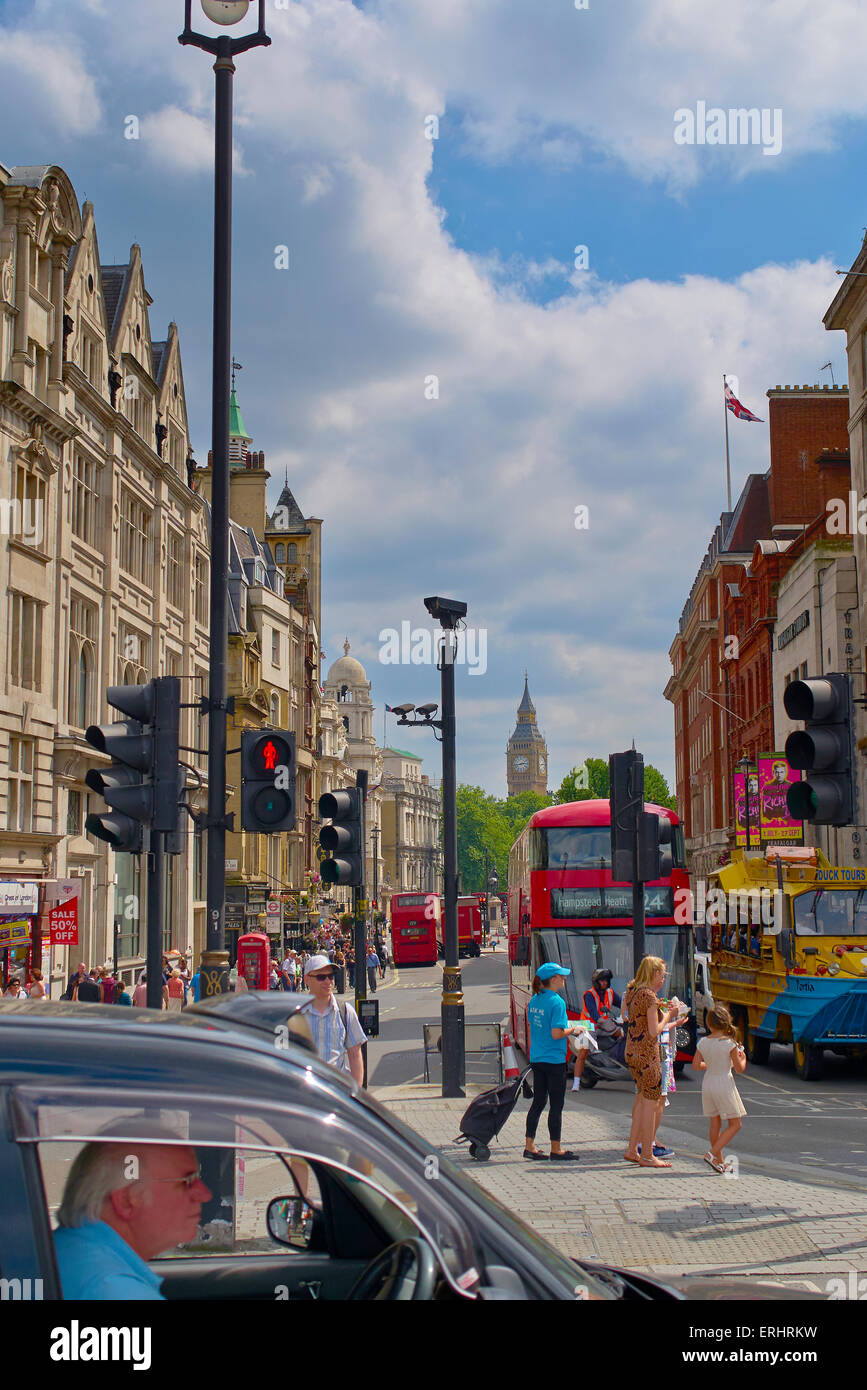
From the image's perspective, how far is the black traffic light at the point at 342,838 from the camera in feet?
49.9

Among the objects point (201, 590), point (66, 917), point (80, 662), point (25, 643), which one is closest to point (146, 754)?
point (66, 917)

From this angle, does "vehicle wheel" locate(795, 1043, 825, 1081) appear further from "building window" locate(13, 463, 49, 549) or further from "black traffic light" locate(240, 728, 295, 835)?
"building window" locate(13, 463, 49, 549)

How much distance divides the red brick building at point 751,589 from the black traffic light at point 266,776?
42.3 metres

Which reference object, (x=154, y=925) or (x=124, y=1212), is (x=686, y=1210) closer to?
(x=154, y=925)

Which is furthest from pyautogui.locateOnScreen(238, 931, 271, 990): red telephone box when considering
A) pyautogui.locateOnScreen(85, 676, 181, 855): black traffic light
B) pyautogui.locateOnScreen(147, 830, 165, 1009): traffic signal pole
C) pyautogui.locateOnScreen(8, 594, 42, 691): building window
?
pyautogui.locateOnScreen(85, 676, 181, 855): black traffic light

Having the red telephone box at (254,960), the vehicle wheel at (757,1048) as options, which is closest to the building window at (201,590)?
the red telephone box at (254,960)

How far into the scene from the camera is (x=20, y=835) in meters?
Answer: 26.1

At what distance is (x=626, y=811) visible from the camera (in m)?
12.4

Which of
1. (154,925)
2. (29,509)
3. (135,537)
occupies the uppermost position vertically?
(135,537)

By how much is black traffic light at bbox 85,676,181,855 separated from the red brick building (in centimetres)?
4304

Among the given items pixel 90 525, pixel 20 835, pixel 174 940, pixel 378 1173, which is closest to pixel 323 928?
pixel 174 940

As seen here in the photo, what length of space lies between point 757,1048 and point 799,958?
3021 mm

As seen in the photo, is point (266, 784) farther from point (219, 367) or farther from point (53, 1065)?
point (53, 1065)
